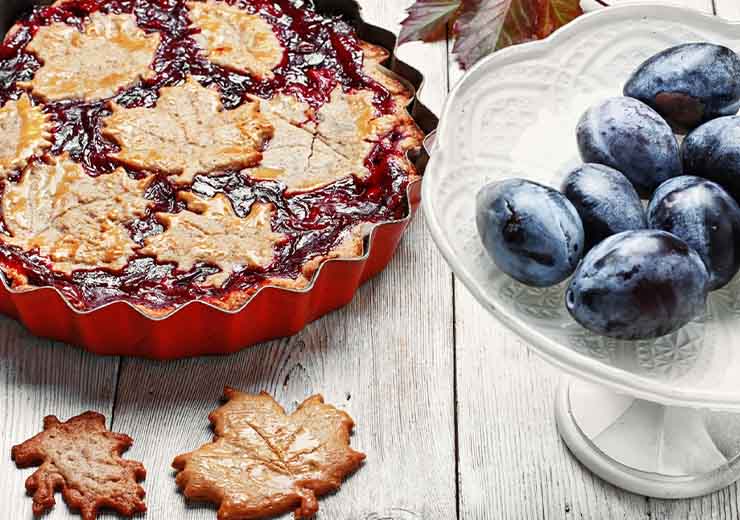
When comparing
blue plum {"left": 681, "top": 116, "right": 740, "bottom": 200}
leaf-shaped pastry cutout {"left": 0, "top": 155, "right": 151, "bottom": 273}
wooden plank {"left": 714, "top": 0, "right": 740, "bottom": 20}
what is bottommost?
leaf-shaped pastry cutout {"left": 0, "top": 155, "right": 151, "bottom": 273}

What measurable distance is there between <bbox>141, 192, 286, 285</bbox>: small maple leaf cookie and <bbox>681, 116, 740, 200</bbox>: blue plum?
0.65m

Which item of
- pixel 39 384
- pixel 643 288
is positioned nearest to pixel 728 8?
pixel 643 288

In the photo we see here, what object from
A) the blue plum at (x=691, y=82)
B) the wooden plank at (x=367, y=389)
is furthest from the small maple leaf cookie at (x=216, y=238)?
the blue plum at (x=691, y=82)

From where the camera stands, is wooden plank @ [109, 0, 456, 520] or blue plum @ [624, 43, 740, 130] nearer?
blue plum @ [624, 43, 740, 130]

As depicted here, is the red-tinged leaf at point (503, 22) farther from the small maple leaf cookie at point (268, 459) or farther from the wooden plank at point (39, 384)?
the wooden plank at point (39, 384)

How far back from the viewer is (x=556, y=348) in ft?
3.21

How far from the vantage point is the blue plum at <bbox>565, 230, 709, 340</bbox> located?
978 mm

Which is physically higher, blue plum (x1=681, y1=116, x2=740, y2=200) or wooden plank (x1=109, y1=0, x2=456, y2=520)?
blue plum (x1=681, y1=116, x2=740, y2=200)

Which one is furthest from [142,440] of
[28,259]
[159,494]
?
[28,259]

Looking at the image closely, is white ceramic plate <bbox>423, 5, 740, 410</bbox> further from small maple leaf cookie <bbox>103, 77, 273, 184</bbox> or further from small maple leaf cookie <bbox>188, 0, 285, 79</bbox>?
small maple leaf cookie <bbox>188, 0, 285, 79</bbox>

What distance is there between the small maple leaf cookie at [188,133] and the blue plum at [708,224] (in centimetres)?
80

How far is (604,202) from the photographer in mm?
1055

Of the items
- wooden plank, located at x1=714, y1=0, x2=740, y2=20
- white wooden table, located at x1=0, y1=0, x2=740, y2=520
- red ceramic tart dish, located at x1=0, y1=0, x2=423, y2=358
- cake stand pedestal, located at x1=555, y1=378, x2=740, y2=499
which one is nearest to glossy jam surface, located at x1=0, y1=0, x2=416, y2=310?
red ceramic tart dish, located at x1=0, y1=0, x2=423, y2=358

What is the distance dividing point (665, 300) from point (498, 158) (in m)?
0.27
